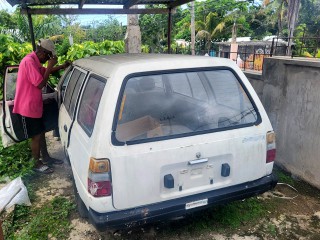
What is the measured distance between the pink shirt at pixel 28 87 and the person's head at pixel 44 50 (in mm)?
77

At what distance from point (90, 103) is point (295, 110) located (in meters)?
2.85

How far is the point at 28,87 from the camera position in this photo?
3.85m

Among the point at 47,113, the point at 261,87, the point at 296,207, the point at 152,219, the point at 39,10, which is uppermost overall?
the point at 39,10

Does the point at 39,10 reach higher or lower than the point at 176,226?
higher

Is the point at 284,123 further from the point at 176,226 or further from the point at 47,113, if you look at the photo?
the point at 47,113

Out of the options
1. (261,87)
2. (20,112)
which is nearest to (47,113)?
(20,112)

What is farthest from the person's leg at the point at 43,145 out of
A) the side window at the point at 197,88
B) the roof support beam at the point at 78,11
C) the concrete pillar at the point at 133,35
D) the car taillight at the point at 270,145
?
the concrete pillar at the point at 133,35

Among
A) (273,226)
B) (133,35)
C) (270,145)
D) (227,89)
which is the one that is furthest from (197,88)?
(133,35)

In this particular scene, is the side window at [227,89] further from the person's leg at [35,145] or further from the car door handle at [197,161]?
the person's leg at [35,145]

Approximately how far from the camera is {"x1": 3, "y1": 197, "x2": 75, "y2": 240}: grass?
2922 mm

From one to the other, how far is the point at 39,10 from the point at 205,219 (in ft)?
14.6

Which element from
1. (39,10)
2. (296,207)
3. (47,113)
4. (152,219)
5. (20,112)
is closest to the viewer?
(152,219)

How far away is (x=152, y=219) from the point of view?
89.2 inches

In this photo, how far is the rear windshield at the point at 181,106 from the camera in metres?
2.29
